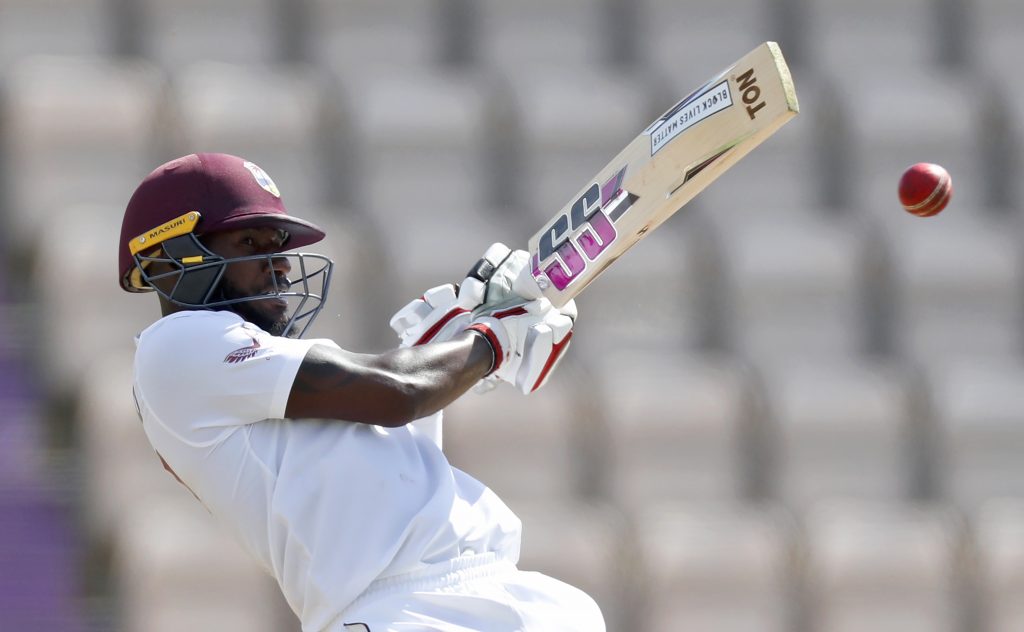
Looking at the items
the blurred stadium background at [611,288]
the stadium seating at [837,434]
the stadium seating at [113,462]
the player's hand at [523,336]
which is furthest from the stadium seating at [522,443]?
the player's hand at [523,336]

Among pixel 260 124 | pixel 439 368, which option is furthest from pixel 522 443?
pixel 439 368

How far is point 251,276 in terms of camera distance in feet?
6.51

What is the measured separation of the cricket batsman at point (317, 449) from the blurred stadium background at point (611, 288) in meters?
1.62

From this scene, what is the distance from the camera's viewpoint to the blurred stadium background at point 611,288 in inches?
141

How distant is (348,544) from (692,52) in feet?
10.1

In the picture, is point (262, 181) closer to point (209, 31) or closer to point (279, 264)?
point (279, 264)

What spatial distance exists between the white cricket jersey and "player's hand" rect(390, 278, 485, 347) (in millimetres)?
276

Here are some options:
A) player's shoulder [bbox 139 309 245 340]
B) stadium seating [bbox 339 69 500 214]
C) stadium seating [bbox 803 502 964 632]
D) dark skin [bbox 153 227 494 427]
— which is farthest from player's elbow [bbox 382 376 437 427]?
stadium seating [bbox 339 69 500 214]

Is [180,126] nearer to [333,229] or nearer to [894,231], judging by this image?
[333,229]

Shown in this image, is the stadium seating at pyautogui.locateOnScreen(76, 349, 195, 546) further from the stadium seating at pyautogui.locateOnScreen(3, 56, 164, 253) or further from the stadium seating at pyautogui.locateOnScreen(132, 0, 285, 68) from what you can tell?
the stadium seating at pyautogui.locateOnScreen(132, 0, 285, 68)

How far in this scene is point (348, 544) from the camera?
5.99 feet

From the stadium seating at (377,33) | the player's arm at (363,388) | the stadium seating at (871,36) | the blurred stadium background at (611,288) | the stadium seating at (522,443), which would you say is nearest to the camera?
the player's arm at (363,388)

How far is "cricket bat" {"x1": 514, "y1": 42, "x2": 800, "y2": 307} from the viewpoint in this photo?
2.03 meters

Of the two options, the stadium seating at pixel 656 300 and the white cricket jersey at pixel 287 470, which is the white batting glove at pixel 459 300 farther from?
the stadium seating at pixel 656 300
